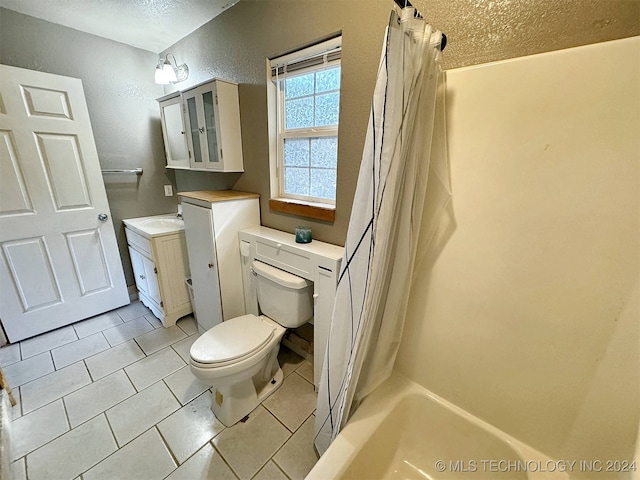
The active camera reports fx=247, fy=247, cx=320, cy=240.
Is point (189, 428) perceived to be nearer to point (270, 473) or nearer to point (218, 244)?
point (270, 473)

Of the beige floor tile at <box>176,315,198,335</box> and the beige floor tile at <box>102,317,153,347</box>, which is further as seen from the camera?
the beige floor tile at <box>176,315,198,335</box>

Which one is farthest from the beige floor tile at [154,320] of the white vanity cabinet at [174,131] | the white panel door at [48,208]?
the white vanity cabinet at [174,131]

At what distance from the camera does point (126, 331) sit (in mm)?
2045

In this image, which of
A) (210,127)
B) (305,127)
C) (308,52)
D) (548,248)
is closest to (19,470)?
(210,127)

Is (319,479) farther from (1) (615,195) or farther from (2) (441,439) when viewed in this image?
(1) (615,195)

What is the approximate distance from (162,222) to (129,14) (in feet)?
5.08

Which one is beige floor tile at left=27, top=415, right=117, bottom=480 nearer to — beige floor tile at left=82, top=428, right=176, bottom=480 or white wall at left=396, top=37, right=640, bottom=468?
beige floor tile at left=82, top=428, right=176, bottom=480

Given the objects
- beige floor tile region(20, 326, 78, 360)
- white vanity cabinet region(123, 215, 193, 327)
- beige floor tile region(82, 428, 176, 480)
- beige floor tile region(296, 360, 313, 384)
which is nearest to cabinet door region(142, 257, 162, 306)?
white vanity cabinet region(123, 215, 193, 327)

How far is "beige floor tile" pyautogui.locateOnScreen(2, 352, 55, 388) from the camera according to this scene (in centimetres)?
158

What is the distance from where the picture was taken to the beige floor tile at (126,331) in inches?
76.8

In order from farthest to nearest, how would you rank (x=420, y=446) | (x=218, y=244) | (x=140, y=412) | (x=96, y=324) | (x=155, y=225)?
(x=155, y=225) < (x=96, y=324) < (x=218, y=244) < (x=140, y=412) < (x=420, y=446)

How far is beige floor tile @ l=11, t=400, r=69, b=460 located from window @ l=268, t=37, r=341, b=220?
1659mm

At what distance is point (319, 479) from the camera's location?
0.77 meters

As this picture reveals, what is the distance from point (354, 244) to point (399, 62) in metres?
0.55
